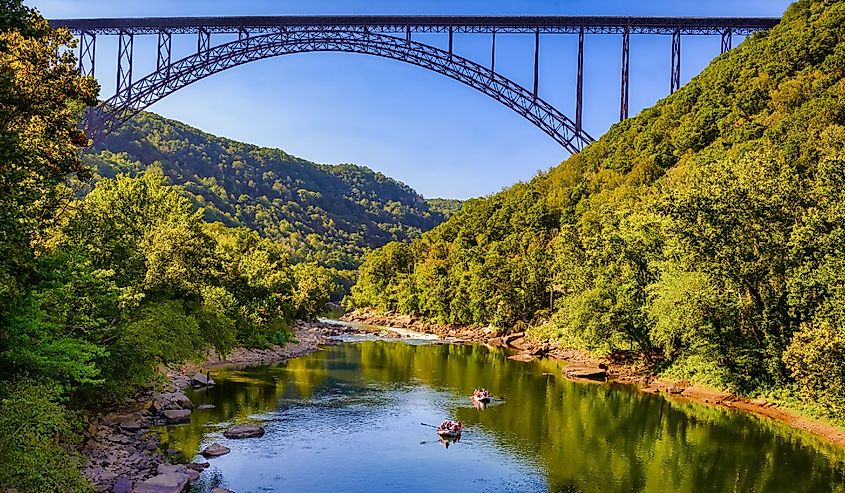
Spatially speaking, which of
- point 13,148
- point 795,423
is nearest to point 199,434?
point 13,148

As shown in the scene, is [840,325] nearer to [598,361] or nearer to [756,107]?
[598,361]

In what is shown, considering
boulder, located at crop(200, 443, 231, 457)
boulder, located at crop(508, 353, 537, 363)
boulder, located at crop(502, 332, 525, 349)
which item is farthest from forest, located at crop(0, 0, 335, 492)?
boulder, located at crop(502, 332, 525, 349)

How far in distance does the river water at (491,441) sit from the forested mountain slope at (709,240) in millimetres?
4171

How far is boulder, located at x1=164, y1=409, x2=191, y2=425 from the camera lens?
27812 millimetres

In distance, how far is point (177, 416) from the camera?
28.1 meters

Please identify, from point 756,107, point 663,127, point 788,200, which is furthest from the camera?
point 663,127

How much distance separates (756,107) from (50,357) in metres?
61.6

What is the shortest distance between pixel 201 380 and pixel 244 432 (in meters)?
11.0

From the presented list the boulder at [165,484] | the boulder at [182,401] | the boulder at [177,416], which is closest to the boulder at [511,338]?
the boulder at [182,401]

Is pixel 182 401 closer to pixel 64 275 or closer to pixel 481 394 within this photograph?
A: pixel 64 275

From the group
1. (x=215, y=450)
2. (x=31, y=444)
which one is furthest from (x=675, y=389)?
(x=31, y=444)

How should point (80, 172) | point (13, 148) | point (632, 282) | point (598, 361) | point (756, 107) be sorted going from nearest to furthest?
point (13, 148) < point (80, 172) < point (632, 282) < point (598, 361) < point (756, 107)

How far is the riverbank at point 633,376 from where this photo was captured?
2934cm

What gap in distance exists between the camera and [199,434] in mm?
26406
